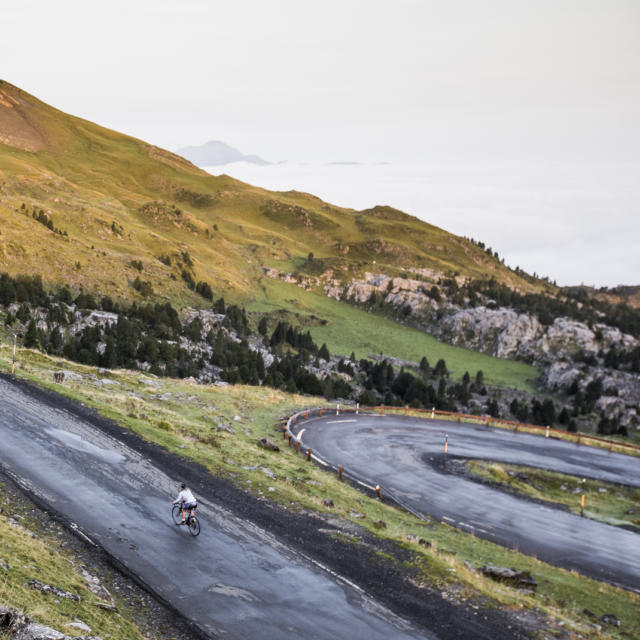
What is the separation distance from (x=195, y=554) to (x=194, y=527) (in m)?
1.33

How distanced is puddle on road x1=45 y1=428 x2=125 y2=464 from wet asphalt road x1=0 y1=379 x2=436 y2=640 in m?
0.04

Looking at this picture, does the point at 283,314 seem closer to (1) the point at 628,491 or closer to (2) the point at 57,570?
(1) the point at 628,491

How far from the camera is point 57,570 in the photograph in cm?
1180

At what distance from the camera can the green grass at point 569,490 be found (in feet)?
99.0

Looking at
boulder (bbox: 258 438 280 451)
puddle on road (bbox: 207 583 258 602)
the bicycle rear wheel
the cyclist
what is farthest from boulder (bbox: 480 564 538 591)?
Answer: boulder (bbox: 258 438 280 451)

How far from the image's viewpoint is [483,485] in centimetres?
3141

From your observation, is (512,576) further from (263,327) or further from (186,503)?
(263,327)

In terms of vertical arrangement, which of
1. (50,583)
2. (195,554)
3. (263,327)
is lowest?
(195,554)

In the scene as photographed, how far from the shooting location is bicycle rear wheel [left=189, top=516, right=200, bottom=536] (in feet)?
53.0

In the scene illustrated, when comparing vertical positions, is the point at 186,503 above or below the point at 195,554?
above

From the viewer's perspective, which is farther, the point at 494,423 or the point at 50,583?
the point at 494,423

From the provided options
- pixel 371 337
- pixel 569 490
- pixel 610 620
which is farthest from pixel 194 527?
pixel 371 337

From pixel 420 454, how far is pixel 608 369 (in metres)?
96.5

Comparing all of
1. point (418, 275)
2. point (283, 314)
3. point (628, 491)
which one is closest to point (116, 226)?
point (283, 314)
